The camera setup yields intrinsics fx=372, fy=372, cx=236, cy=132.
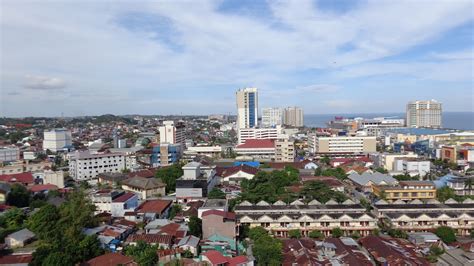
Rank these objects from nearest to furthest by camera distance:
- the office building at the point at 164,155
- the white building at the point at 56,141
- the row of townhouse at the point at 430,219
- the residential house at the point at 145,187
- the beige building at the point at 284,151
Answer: the row of townhouse at the point at 430,219 → the residential house at the point at 145,187 → the office building at the point at 164,155 → the beige building at the point at 284,151 → the white building at the point at 56,141

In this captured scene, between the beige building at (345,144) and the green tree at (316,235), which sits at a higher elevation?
the beige building at (345,144)

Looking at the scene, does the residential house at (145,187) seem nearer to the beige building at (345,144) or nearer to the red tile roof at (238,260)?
the red tile roof at (238,260)

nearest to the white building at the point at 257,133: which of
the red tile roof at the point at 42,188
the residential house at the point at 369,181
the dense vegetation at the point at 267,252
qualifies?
the residential house at the point at 369,181

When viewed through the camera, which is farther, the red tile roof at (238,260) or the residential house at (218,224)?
the residential house at (218,224)

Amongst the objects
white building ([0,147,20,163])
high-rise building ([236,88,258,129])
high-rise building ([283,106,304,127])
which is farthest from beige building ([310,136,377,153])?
high-rise building ([283,106,304,127])

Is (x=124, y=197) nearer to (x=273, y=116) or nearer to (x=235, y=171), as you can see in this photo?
(x=235, y=171)

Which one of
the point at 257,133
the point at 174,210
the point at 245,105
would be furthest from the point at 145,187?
the point at 245,105

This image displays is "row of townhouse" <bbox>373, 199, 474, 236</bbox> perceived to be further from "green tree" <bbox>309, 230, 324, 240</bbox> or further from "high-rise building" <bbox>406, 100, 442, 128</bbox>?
"high-rise building" <bbox>406, 100, 442, 128</bbox>
